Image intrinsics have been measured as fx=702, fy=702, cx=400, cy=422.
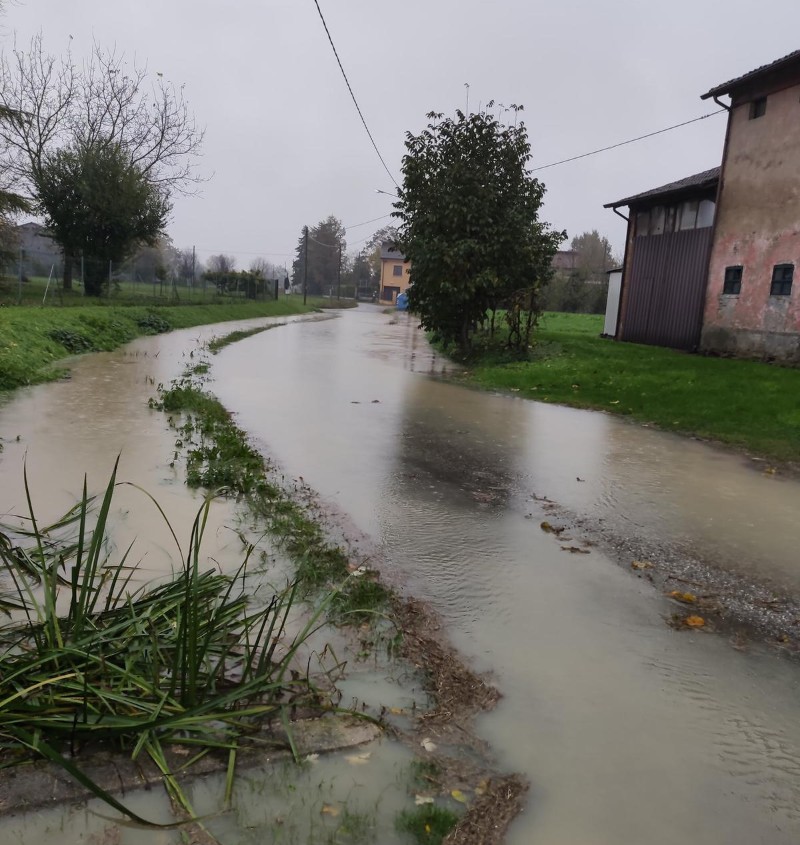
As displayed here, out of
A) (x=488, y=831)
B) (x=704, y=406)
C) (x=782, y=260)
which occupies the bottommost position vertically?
(x=488, y=831)

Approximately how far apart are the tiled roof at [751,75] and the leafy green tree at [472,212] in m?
5.19

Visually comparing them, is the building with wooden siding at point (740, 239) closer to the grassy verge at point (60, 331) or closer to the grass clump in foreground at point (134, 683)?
the grassy verge at point (60, 331)

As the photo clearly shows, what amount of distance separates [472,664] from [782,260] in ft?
54.6

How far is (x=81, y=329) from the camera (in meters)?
18.3

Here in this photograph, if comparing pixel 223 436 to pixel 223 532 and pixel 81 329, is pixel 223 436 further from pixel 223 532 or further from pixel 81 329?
pixel 81 329

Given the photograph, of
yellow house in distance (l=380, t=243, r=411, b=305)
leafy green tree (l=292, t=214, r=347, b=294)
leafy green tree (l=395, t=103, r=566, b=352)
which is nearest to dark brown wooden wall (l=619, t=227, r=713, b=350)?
leafy green tree (l=395, t=103, r=566, b=352)

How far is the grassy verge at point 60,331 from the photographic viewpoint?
12.1m

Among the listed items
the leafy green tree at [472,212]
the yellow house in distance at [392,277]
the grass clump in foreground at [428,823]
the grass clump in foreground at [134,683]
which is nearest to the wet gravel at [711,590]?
the grass clump in foreground at [428,823]

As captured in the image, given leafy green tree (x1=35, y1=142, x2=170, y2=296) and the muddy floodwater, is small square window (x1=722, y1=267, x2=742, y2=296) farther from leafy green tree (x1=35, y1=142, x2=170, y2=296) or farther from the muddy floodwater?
leafy green tree (x1=35, y1=142, x2=170, y2=296)

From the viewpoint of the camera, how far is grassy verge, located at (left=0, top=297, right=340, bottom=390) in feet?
39.9

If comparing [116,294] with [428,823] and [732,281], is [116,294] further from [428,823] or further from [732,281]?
[428,823]

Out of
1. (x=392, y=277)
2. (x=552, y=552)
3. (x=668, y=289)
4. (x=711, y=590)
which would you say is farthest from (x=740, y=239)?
(x=392, y=277)

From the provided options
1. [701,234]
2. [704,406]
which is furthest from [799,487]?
[701,234]

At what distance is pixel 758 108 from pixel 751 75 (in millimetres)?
944
